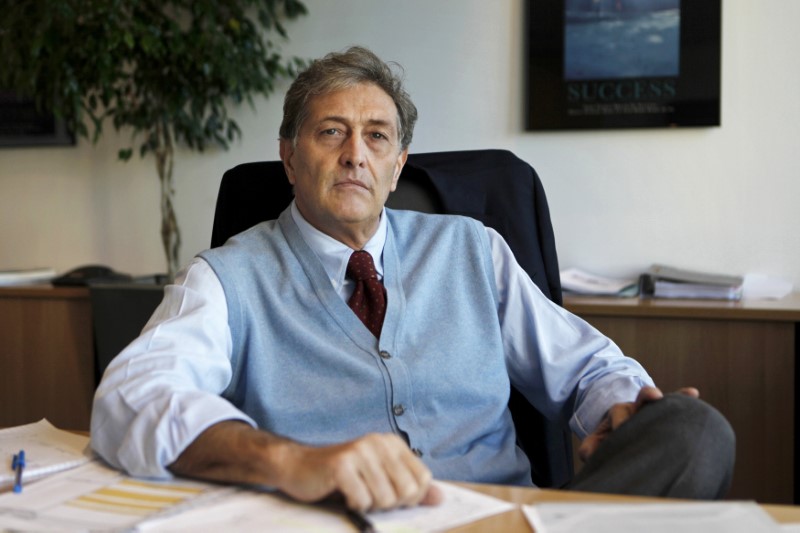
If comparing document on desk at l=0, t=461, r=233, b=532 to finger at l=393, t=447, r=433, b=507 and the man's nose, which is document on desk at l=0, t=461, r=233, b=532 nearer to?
finger at l=393, t=447, r=433, b=507

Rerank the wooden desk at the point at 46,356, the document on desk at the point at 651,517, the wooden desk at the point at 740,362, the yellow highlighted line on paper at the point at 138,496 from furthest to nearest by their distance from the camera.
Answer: the wooden desk at the point at 46,356 < the wooden desk at the point at 740,362 < the yellow highlighted line on paper at the point at 138,496 < the document on desk at the point at 651,517

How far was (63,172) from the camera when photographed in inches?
131

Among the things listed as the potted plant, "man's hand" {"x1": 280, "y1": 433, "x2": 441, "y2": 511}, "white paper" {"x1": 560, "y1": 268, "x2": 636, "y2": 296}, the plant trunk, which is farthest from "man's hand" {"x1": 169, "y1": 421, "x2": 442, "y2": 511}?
the plant trunk

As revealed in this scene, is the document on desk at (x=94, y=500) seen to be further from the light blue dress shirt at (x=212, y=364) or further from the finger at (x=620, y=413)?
the finger at (x=620, y=413)

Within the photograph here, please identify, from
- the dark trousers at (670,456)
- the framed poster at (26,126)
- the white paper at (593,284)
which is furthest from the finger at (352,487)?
the framed poster at (26,126)

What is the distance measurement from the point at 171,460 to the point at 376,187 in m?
0.77

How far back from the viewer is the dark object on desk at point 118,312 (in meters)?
2.64

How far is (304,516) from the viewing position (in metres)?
0.86

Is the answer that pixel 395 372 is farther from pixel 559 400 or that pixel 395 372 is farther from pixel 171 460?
pixel 171 460

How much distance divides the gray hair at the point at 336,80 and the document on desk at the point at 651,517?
1.01 metres

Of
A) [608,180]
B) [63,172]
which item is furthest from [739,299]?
[63,172]

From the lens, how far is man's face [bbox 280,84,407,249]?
63.8 inches

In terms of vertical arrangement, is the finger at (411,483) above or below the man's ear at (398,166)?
below

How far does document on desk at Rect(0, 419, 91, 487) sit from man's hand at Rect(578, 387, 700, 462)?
0.66 metres
